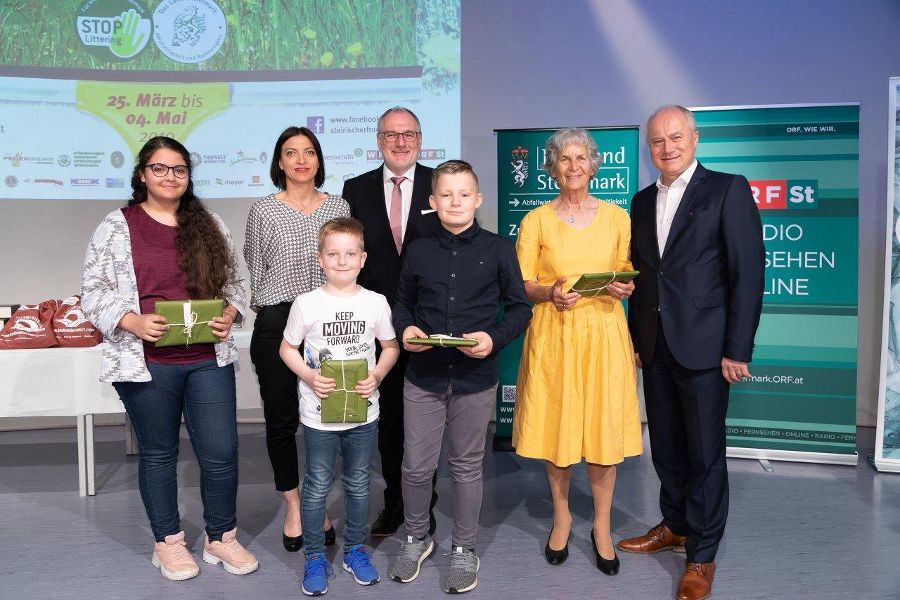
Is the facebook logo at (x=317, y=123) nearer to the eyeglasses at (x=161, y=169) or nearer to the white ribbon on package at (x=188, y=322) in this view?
the eyeglasses at (x=161, y=169)

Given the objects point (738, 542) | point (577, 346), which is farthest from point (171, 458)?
point (738, 542)

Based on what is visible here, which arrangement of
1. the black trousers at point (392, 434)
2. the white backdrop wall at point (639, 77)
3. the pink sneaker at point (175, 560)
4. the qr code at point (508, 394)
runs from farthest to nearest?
the white backdrop wall at point (639, 77)
the qr code at point (508, 394)
the black trousers at point (392, 434)
the pink sneaker at point (175, 560)

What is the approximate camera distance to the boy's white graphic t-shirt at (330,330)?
8.21ft

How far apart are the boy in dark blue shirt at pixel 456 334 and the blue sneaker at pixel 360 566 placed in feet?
0.28

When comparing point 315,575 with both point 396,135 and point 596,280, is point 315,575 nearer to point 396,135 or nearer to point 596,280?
point 596,280

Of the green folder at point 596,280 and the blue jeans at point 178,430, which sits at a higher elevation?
the green folder at point 596,280

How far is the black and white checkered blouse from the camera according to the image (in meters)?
2.76

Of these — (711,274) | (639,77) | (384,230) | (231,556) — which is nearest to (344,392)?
(384,230)

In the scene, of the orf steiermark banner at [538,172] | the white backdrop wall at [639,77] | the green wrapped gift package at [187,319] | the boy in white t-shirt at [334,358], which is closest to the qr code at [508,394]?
the orf steiermark banner at [538,172]

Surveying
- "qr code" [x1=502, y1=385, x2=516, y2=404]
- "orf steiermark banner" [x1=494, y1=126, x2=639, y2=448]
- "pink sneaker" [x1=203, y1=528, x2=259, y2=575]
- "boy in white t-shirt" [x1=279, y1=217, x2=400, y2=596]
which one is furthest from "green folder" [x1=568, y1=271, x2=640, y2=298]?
"qr code" [x1=502, y1=385, x2=516, y2=404]

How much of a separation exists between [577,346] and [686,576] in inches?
36.1

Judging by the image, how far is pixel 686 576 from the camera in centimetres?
257

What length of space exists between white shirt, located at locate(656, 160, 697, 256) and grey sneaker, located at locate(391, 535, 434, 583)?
1.44 meters

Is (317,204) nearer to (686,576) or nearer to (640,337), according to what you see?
(640,337)
